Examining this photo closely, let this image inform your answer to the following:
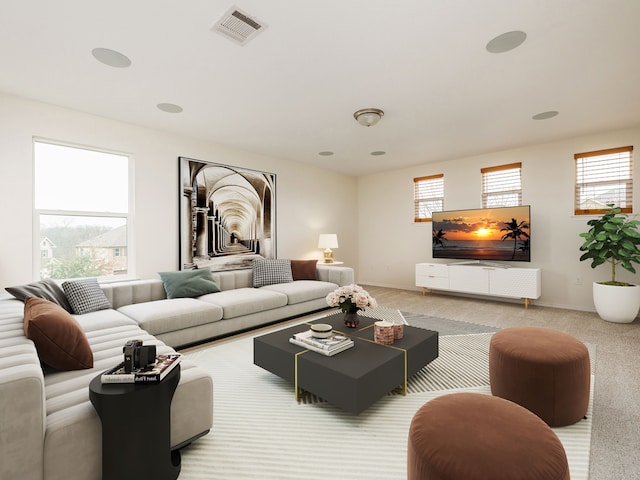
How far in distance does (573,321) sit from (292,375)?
A: 3.95m

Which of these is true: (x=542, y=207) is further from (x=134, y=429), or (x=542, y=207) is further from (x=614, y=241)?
(x=134, y=429)

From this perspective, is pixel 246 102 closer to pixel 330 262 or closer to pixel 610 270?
pixel 330 262

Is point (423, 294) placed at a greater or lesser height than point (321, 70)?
lesser

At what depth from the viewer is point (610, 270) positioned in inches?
175

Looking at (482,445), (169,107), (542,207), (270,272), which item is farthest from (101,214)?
(542,207)

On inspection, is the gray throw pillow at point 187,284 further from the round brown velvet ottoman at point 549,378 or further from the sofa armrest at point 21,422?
the round brown velvet ottoman at point 549,378

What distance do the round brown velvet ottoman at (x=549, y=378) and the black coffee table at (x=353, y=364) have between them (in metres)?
0.61

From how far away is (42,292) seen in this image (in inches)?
107

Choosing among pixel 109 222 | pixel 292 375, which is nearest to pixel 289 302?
pixel 292 375

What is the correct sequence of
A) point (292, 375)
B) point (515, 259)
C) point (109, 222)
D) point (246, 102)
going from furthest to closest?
1. point (515, 259)
2. point (109, 222)
3. point (246, 102)
4. point (292, 375)

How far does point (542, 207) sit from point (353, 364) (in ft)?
15.0

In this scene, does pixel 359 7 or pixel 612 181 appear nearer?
pixel 359 7

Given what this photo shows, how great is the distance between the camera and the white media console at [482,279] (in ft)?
15.7

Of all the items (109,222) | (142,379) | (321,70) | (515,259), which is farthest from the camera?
(515,259)
